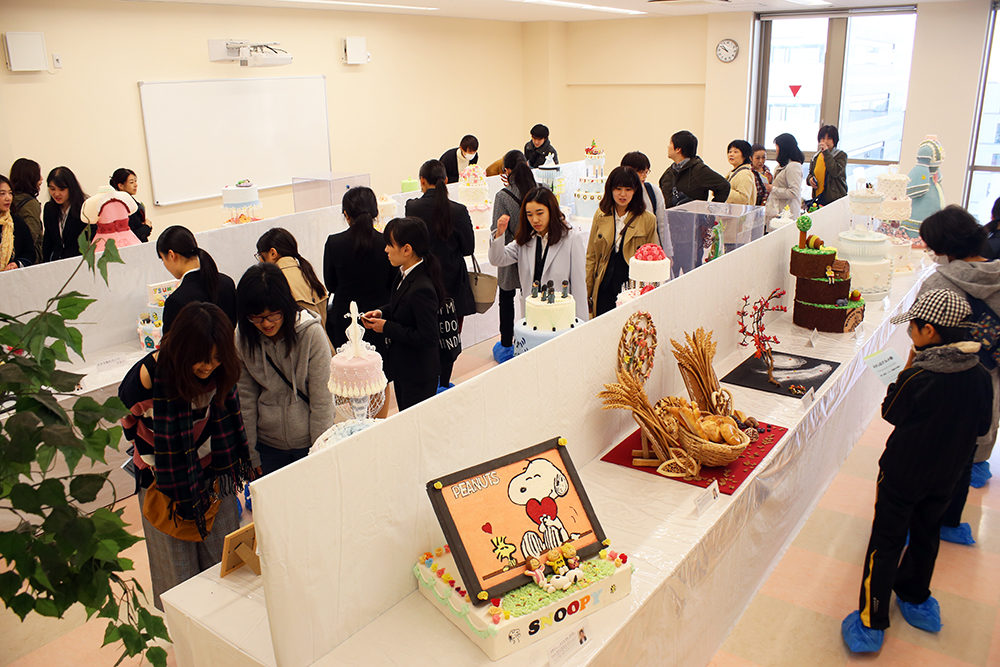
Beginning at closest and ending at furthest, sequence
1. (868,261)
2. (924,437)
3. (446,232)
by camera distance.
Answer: (924,437) → (446,232) → (868,261)

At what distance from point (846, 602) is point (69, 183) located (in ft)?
16.9

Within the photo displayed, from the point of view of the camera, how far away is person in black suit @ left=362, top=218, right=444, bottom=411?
323 centimetres

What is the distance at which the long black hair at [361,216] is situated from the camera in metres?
3.99

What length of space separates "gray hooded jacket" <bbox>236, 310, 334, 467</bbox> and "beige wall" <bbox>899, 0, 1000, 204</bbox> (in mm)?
9155

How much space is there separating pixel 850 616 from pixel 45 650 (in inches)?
122

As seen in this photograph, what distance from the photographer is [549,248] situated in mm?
4242

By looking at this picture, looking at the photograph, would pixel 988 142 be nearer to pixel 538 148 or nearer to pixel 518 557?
pixel 538 148

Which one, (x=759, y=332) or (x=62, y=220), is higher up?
(x=62, y=220)

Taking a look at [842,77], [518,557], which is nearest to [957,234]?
[518,557]

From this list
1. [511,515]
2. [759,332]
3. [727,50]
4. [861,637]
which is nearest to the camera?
[511,515]

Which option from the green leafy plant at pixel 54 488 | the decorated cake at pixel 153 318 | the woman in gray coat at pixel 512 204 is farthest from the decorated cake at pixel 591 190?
the green leafy plant at pixel 54 488

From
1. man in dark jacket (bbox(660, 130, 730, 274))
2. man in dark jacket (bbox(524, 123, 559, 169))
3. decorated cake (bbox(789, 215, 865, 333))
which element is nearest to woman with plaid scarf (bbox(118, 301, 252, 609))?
decorated cake (bbox(789, 215, 865, 333))

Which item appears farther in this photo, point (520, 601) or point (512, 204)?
point (512, 204)

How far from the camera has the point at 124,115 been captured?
728cm
